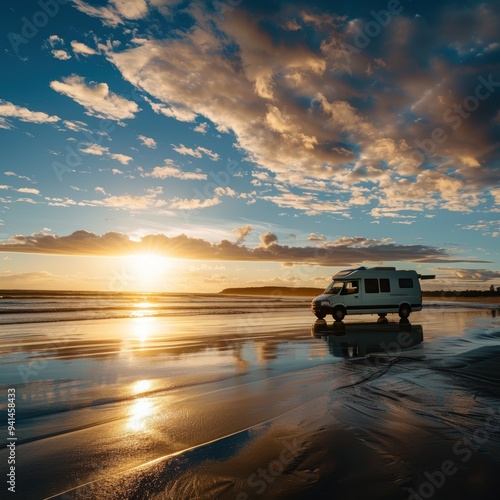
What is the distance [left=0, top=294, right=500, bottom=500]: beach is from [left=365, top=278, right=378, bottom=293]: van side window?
43.0ft

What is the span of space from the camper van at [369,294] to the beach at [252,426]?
12520mm

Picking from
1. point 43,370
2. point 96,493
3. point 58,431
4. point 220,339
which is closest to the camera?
point 96,493

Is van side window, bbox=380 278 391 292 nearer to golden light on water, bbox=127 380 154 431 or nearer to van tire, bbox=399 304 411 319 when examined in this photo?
van tire, bbox=399 304 411 319

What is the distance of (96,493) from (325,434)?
252 centimetres

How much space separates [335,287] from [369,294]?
6.61 feet

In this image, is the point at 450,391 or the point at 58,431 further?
the point at 450,391

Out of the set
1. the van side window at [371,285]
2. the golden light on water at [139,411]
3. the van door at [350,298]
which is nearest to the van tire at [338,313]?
the van door at [350,298]

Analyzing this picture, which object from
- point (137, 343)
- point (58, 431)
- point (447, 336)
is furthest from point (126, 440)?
point (447, 336)

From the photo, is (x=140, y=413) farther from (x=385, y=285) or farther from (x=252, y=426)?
(x=385, y=285)

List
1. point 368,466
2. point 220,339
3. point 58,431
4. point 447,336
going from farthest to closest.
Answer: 1. point 447,336
2. point 220,339
3. point 58,431
4. point 368,466

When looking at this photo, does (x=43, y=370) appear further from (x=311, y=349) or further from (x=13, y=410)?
(x=311, y=349)

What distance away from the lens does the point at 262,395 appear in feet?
21.5

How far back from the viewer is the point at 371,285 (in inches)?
926

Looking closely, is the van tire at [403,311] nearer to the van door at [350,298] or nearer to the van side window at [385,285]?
the van side window at [385,285]
